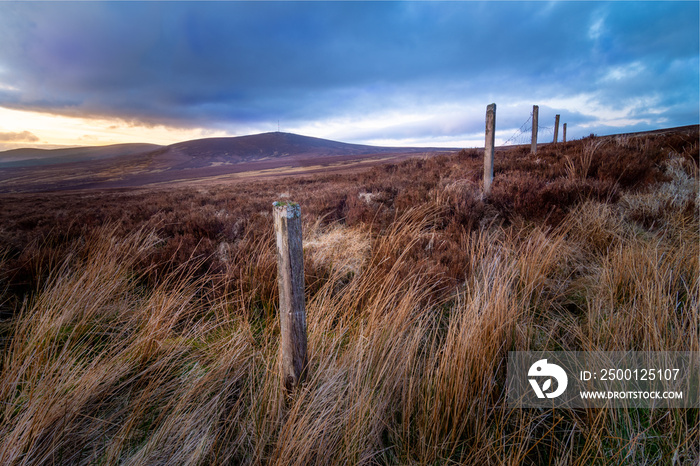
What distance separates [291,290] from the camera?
176 centimetres

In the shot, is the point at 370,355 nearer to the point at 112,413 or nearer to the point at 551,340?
the point at 551,340

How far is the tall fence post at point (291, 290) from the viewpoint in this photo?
1647mm

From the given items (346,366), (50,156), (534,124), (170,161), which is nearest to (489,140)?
(346,366)

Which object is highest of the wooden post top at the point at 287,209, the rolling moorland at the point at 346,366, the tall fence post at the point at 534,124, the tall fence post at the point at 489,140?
the tall fence post at the point at 534,124

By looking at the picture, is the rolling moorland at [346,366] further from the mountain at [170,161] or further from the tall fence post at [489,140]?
the mountain at [170,161]

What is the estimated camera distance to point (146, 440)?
5.49 feet

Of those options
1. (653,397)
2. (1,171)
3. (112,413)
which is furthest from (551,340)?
(1,171)

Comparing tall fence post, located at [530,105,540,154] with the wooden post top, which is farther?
tall fence post, located at [530,105,540,154]

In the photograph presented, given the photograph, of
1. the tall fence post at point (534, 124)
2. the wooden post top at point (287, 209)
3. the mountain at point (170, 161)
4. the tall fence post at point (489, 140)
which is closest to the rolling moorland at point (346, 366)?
the wooden post top at point (287, 209)

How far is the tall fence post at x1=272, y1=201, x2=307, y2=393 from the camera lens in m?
1.65

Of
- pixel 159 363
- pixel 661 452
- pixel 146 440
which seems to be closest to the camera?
pixel 661 452

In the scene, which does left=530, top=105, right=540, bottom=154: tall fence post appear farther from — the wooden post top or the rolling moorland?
the wooden post top

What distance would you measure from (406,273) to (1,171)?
60.6 ft

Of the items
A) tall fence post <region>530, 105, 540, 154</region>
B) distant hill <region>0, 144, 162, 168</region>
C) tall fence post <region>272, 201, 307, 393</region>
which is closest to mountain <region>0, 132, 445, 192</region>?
distant hill <region>0, 144, 162, 168</region>
